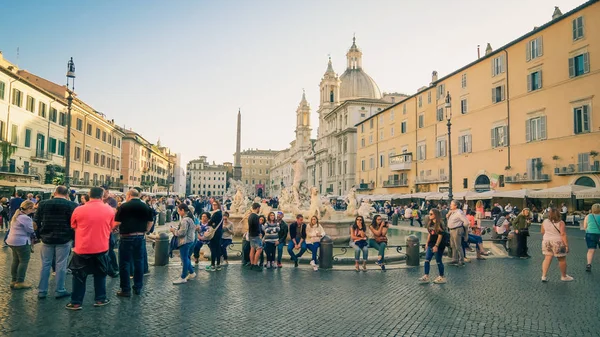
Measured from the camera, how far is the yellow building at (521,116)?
2386cm

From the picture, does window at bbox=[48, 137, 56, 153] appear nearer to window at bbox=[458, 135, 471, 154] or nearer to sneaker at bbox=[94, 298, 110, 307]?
sneaker at bbox=[94, 298, 110, 307]

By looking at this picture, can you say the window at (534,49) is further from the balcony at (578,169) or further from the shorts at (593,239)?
the shorts at (593,239)

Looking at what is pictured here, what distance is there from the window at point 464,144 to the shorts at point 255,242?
2996cm

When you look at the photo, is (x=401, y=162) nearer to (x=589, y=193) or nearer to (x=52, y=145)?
(x=589, y=193)

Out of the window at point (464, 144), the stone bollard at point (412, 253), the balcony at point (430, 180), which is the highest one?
the window at point (464, 144)

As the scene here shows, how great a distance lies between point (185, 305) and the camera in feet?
20.4

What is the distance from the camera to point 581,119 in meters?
24.1

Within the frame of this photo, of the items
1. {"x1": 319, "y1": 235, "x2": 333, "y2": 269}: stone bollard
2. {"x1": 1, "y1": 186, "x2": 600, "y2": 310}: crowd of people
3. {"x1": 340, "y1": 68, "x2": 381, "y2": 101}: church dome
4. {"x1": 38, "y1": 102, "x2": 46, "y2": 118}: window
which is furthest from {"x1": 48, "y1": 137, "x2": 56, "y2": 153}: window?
{"x1": 340, "y1": 68, "x2": 381, "y2": 101}: church dome

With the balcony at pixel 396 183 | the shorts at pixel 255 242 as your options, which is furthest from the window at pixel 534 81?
the shorts at pixel 255 242

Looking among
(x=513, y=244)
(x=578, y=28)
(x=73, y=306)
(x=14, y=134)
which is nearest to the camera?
(x=73, y=306)

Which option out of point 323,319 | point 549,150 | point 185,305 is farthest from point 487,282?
point 549,150

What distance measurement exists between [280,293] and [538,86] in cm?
2771

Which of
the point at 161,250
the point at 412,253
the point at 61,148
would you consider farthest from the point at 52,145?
the point at 412,253

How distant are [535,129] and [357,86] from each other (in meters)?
56.1
